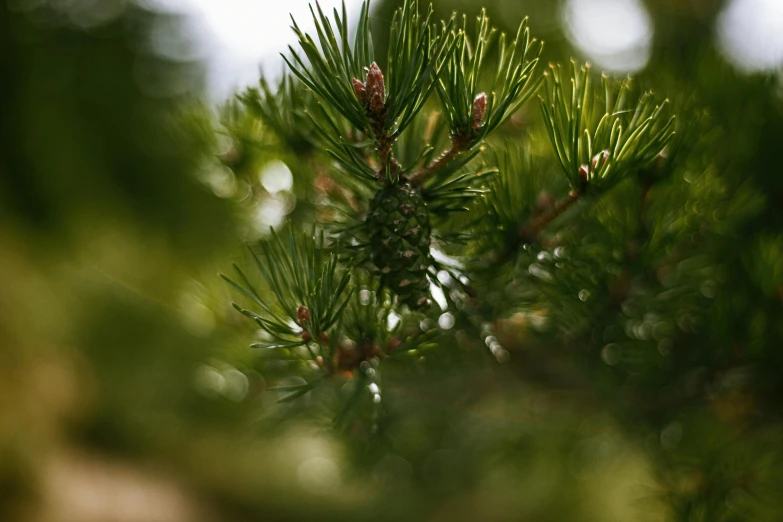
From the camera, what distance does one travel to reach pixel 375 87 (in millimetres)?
126

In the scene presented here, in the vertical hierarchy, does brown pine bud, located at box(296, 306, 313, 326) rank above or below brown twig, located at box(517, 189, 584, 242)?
below

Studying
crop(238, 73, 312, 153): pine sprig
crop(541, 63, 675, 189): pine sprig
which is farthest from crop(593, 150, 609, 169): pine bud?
crop(238, 73, 312, 153): pine sprig

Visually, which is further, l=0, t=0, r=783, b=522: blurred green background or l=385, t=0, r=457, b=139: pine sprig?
l=0, t=0, r=783, b=522: blurred green background

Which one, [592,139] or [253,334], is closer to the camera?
[592,139]

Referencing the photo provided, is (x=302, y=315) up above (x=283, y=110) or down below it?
below

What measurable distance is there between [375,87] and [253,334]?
0.15m

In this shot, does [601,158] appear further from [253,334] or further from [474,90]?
[253,334]

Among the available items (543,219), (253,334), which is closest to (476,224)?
(543,219)

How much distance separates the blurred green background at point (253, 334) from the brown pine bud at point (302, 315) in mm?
84

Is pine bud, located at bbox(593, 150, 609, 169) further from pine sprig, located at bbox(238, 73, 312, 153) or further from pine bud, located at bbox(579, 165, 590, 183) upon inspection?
pine sprig, located at bbox(238, 73, 312, 153)

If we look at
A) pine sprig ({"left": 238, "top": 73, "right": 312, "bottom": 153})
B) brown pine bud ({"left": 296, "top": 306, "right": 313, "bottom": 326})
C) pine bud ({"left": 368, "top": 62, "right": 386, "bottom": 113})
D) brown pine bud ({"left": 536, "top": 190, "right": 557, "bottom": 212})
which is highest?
pine sprig ({"left": 238, "top": 73, "right": 312, "bottom": 153})

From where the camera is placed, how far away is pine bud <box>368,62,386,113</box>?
13cm

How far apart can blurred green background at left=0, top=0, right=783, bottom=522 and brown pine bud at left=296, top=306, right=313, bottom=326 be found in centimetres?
8

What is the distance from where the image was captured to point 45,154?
0.90m
